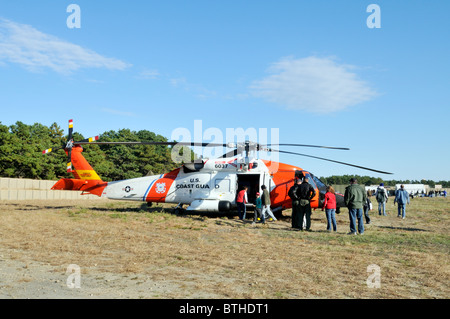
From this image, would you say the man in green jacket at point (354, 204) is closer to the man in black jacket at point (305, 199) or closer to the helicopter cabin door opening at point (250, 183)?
the man in black jacket at point (305, 199)

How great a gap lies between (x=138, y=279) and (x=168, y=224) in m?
7.86

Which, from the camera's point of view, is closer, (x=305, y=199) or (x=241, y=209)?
(x=305, y=199)

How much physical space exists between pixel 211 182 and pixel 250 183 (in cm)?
205

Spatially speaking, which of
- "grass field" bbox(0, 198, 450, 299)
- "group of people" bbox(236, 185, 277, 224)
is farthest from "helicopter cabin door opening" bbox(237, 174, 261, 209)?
"grass field" bbox(0, 198, 450, 299)

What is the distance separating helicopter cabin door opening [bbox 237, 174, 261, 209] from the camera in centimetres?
1712

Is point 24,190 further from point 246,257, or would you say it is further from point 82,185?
point 246,257

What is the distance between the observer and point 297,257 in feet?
26.2

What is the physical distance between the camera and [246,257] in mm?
7988

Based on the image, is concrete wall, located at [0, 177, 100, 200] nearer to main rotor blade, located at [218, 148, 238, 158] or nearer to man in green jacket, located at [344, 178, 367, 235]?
main rotor blade, located at [218, 148, 238, 158]

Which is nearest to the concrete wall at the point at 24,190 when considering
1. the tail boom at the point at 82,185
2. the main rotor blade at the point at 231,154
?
the tail boom at the point at 82,185

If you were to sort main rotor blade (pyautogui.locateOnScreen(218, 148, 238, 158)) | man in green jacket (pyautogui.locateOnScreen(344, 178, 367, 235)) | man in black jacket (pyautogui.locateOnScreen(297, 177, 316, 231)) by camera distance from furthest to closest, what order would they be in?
main rotor blade (pyautogui.locateOnScreen(218, 148, 238, 158)) < man in black jacket (pyautogui.locateOnScreen(297, 177, 316, 231)) < man in green jacket (pyautogui.locateOnScreen(344, 178, 367, 235))

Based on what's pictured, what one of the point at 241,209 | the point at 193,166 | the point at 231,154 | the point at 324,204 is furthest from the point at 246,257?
the point at 193,166
